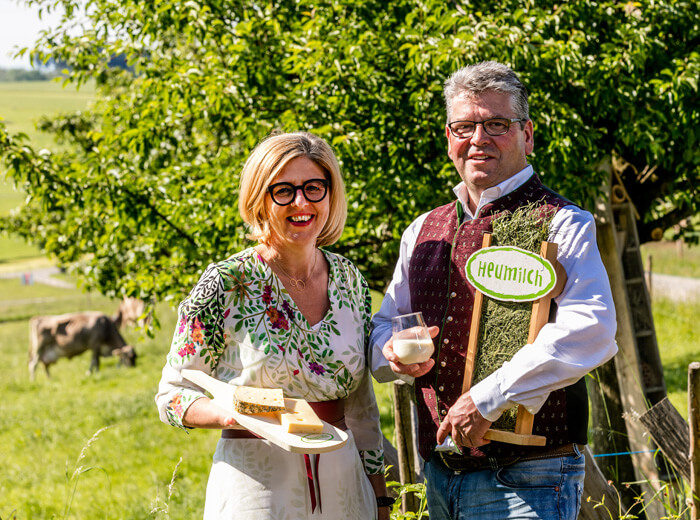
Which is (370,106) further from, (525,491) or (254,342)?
(525,491)

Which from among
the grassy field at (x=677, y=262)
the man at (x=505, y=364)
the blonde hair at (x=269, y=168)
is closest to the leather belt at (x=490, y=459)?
the man at (x=505, y=364)

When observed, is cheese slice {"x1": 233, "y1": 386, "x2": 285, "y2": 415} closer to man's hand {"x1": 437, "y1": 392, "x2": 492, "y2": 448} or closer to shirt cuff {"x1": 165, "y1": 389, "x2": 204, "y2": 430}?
shirt cuff {"x1": 165, "y1": 389, "x2": 204, "y2": 430}

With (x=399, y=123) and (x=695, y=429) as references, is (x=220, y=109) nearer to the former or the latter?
(x=399, y=123)

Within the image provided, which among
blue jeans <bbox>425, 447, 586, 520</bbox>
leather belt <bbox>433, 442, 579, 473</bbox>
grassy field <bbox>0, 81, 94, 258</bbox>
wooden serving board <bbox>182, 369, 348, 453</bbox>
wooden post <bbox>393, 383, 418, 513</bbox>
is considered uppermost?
grassy field <bbox>0, 81, 94, 258</bbox>

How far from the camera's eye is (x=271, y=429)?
2.09m

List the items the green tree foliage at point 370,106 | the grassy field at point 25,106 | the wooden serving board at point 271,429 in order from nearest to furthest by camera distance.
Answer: the wooden serving board at point 271,429 < the green tree foliage at point 370,106 < the grassy field at point 25,106

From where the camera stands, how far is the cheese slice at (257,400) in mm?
2139

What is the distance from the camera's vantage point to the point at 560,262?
2.31 m

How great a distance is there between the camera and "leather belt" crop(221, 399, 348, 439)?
2338mm

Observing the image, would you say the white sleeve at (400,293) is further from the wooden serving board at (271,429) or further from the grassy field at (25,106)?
the grassy field at (25,106)

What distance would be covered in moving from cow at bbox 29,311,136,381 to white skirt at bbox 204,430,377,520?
16.7m

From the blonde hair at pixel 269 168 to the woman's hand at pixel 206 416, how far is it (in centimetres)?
57

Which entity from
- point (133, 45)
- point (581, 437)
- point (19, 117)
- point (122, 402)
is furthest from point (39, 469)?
point (19, 117)

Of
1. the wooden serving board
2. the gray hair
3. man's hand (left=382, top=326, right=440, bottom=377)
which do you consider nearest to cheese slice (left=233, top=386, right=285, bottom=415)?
the wooden serving board
